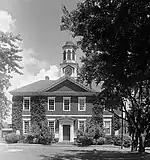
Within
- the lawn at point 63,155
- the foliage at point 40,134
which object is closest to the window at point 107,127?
the foliage at point 40,134

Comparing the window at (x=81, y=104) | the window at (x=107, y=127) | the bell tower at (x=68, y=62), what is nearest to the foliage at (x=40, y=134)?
the window at (x=81, y=104)

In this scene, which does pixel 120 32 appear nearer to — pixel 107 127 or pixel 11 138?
pixel 107 127

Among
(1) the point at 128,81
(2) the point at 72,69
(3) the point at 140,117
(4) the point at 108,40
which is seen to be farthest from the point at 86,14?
(2) the point at 72,69

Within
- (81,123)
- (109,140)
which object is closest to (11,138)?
(81,123)

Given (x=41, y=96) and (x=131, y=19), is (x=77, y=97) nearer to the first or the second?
(x=41, y=96)

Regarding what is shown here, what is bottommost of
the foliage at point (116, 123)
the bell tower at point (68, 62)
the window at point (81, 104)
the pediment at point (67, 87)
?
the foliage at point (116, 123)

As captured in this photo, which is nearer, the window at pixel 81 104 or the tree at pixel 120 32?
the tree at pixel 120 32

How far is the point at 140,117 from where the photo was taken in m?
21.2

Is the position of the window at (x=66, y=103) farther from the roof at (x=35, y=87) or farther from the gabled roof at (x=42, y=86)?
the roof at (x=35, y=87)

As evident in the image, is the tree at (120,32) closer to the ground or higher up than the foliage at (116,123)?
higher up

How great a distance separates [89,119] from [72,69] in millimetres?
14672

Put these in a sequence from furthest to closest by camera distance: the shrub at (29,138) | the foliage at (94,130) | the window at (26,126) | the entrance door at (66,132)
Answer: the window at (26,126)
the entrance door at (66,132)
the shrub at (29,138)
the foliage at (94,130)

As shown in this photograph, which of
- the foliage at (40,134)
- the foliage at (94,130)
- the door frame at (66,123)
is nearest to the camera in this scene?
the foliage at (40,134)

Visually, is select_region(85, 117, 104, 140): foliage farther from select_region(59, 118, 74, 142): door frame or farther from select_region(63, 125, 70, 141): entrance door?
select_region(63, 125, 70, 141): entrance door
